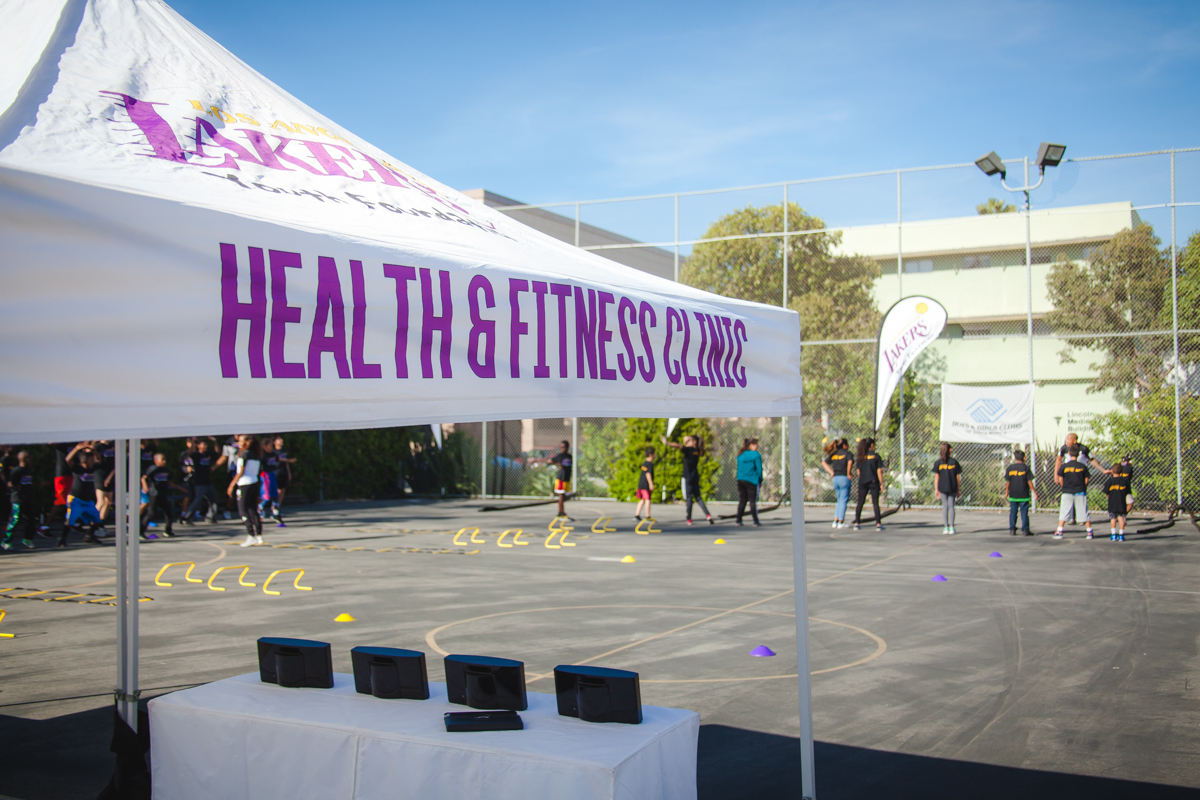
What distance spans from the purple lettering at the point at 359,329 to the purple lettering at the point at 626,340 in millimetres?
1219

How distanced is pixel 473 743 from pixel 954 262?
36.5 m

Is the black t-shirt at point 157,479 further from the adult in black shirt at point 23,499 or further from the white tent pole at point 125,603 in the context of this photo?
the white tent pole at point 125,603

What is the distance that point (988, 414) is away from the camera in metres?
21.9

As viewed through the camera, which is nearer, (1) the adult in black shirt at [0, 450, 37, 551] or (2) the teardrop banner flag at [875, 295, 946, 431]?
(1) the adult in black shirt at [0, 450, 37, 551]

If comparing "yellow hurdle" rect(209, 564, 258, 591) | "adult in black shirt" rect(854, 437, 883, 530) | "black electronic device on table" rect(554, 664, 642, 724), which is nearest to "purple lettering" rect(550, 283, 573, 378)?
"black electronic device on table" rect(554, 664, 642, 724)

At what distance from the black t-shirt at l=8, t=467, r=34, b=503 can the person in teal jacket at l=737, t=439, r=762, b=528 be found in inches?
515

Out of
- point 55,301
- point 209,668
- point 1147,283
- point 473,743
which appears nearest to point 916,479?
point 1147,283

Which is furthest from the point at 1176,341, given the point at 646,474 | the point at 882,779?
the point at 882,779

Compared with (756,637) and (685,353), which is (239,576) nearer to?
(756,637)

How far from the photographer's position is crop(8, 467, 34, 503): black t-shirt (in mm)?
15586

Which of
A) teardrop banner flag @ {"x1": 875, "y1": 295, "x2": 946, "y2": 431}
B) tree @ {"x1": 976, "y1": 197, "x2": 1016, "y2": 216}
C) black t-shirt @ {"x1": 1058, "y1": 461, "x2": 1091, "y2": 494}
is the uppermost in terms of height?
tree @ {"x1": 976, "y1": 197, "x2": 1016, "y2": 216}

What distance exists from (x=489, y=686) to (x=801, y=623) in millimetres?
1641

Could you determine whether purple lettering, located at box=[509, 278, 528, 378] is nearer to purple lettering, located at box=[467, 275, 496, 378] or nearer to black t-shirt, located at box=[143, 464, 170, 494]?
purple lettering, located at box=[467, 275, 496, 378]

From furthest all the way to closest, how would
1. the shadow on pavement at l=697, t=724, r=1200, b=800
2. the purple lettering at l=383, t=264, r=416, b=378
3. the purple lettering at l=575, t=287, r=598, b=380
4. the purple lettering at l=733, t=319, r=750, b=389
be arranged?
the shadow on pavement at l=697, t=724, r=1200, b=800 < the purple lettering at l=733, t=319, r=750, b=389 < the purple lettering at l=575, t=287, r=598, b=380 < the purple lettering at l=383, t=264, r=416, b=378
